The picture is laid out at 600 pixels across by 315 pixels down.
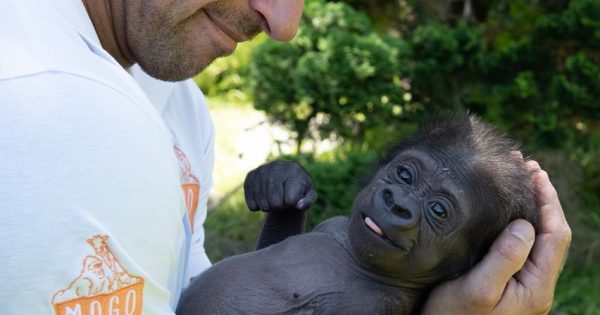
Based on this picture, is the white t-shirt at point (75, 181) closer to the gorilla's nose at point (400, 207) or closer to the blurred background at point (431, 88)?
the gorilla's nose at point (400, 207)

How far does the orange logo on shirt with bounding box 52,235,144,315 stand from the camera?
156 cm

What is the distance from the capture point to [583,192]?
7.01 metres

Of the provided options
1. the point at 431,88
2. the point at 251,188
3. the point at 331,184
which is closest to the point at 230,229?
the point at 331,184

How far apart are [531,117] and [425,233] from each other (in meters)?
3.96

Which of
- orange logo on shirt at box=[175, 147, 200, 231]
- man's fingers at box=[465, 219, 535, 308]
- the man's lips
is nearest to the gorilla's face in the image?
man's fingers at box=[465, 219, 535, 308]

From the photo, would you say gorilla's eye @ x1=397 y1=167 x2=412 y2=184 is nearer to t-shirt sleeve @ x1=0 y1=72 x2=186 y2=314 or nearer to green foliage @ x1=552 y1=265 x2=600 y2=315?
t-shirt sleeve @ x1=0 y1=72 x2=186 y2=314

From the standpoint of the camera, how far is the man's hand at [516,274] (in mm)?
2406

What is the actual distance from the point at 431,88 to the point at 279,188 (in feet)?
13.3

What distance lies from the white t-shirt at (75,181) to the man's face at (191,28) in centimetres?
49

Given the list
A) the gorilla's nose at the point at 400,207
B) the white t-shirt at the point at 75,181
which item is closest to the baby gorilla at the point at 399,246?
the gorilla's nose at the point at 400,207

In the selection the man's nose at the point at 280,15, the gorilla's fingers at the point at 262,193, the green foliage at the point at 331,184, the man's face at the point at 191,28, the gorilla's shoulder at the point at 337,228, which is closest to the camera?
Answer: the man's face at the point at 191,28

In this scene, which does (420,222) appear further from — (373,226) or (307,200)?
(307,200)

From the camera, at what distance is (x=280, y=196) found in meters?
2.83

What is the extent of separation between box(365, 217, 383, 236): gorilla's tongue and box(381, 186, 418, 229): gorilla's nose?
0.06m
